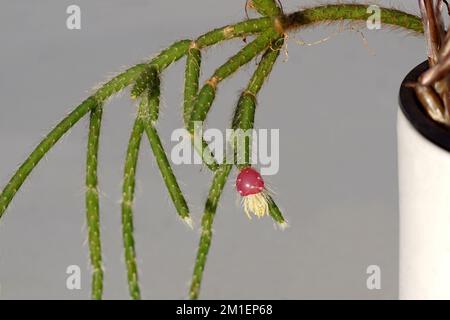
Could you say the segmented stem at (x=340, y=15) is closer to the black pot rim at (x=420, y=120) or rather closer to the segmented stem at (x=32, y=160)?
the black pot rim at (x=420, y=120)

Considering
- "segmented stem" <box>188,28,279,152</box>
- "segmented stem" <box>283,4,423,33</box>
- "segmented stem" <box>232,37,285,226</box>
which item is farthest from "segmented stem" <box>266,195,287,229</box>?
"segmented stem" <box>283,4,423,33</box>

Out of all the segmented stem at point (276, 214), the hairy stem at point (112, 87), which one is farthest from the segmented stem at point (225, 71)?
the segmented stem at point (276, 214)

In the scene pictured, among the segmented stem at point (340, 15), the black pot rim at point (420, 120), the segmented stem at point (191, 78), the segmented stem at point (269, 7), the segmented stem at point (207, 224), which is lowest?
the segmented stem at point (207, 224)

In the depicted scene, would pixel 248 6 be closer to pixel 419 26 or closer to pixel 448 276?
pixel 419 26

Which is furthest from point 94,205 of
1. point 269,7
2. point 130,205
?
point 269,7

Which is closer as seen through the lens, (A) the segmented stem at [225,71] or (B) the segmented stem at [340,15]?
(A) the segmented stem at [225,71]

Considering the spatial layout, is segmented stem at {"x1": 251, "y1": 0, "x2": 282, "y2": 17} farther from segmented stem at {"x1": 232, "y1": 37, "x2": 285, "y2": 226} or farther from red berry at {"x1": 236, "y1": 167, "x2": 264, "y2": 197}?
red berry at {"x1": 236, "y1": 167, "x2": 264, "y2": 197}

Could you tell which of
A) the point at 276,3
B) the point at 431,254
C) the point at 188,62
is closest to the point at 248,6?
the point at 276,3
